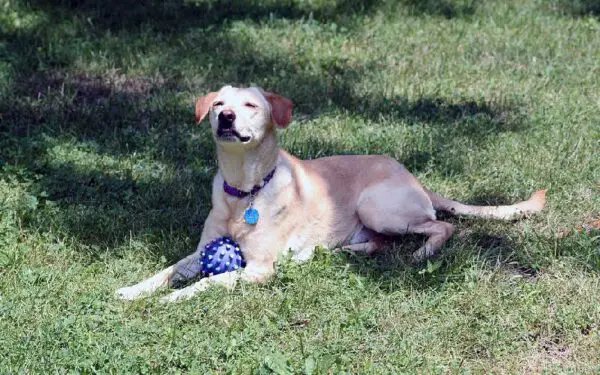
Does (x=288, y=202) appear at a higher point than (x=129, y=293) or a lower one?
higher

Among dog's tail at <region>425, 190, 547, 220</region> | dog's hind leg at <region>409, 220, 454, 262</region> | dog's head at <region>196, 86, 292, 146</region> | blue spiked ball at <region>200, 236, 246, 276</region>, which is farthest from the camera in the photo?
dog's tail at <region>425, 190, 547, 220</region>

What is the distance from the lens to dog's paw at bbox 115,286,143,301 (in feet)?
16.8

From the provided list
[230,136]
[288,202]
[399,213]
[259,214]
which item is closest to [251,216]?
[259,214]

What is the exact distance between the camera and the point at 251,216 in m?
5.43

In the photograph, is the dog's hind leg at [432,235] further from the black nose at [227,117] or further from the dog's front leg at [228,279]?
the black nose at [227,117]

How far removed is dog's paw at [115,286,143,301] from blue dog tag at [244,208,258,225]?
741 mm

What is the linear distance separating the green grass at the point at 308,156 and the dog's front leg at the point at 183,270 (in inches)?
6.8

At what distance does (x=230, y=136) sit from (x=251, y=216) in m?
0.52

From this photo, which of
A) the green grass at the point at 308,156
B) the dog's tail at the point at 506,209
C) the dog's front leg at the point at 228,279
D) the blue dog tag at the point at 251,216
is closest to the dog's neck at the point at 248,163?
the blue dog tag at the point at 251,216

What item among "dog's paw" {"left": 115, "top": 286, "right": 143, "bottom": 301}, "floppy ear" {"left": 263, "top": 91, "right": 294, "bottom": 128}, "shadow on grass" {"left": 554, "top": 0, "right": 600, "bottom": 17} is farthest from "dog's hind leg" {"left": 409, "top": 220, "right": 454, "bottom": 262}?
"shadow on grass" {"left": 554, "top": 0, "right": 600, "bottom": 17}

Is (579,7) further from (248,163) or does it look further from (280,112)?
(248,163)

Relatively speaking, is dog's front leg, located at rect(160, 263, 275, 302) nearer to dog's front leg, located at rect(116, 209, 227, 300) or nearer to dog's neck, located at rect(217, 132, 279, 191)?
dog's front leg, located at rect(116, 209, 227, 300)

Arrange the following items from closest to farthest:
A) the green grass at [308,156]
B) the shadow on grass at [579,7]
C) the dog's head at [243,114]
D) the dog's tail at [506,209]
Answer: the green grass at [308,156]
the dog's head at [243,114]
the dog's tail at [506,209]
the shadow on grass at [579,7]

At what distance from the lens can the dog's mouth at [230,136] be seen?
17.0 feet
